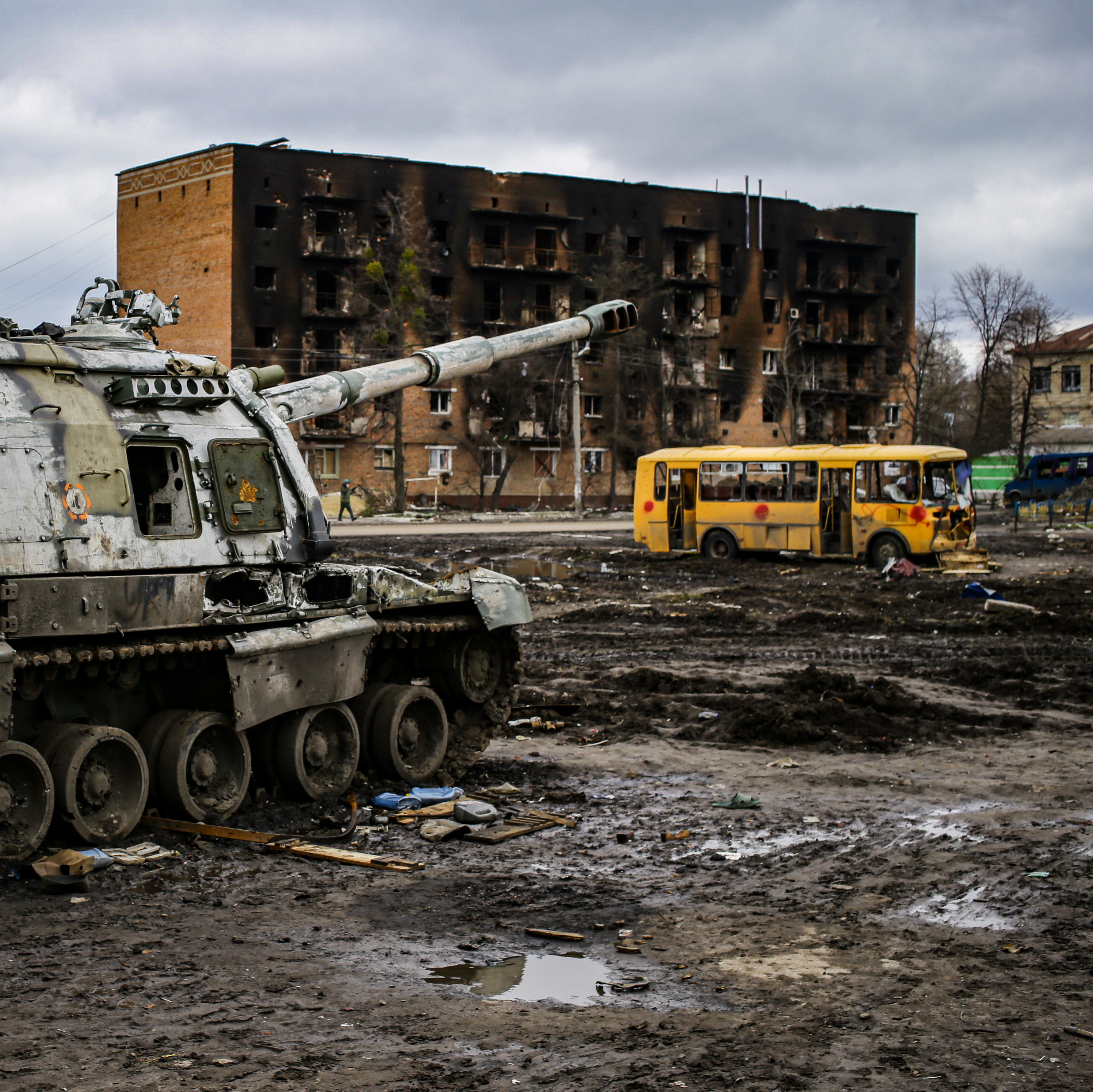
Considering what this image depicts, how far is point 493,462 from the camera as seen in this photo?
57.6 metres

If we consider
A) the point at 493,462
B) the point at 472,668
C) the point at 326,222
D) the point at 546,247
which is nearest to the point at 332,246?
the point at 326,222

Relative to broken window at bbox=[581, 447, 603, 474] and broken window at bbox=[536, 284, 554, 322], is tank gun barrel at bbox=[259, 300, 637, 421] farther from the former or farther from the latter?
broken window at bbox=[536, 284, 554, 322]

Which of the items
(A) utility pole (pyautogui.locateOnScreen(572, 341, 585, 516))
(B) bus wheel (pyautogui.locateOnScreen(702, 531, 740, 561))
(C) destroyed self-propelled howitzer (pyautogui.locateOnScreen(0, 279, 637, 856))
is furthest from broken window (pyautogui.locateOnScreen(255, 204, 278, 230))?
(C) destroyed self-propelled howitzer (pyautogui.locateOnScreen(0, 279, 637, 856))

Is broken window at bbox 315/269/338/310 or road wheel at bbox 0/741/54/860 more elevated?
broken window at bbox 315/269/338/310

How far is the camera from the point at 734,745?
1123cm

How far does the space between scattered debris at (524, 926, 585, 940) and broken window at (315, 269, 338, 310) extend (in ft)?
162

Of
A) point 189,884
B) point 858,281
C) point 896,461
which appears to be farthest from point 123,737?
point 858,281

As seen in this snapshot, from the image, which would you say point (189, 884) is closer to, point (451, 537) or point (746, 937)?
point (746, 937)

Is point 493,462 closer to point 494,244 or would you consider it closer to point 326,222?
point 494,244

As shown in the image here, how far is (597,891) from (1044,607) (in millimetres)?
14644

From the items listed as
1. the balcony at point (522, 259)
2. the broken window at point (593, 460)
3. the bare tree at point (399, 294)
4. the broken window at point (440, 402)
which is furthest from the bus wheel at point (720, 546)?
the broken window at point (593, 460)

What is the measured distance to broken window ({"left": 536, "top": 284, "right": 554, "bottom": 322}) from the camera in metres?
59.2

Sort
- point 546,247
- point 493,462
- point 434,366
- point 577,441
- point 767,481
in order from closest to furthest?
point 434,366 < point 767,481 < point 577,441 < point 493,462 < point 546,247

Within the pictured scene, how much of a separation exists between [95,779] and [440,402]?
1945 inches
